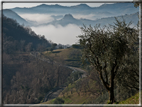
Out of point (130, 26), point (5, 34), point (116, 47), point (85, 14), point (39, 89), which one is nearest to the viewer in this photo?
point (116, 47)

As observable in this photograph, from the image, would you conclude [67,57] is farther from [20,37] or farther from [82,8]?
[20,37]

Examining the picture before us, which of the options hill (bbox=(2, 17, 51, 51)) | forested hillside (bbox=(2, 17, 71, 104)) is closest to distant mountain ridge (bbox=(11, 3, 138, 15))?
forested hillside (bbox=(2, 17, 71, 104))

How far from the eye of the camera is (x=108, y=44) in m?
7.54

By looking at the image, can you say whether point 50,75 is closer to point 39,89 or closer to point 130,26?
point 39,89

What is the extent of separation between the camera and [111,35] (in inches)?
301

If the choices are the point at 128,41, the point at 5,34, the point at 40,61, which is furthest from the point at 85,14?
the point at 5,34

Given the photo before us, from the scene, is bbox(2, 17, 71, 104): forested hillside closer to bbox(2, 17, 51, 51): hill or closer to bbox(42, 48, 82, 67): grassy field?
bbox(2, 17, 51, 51): hill

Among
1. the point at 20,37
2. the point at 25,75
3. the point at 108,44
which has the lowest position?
the point at 25,75

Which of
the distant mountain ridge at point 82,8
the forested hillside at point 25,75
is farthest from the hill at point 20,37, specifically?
the distant mountain ridge at point 82,8

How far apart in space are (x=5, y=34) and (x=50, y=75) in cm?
5656

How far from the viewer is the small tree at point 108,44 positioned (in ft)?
24.6

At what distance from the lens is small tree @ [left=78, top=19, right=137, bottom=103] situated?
7.51m

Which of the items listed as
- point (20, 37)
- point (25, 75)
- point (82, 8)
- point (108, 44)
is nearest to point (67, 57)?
point (25, 75)

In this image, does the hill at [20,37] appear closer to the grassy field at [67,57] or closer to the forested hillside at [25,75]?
the forested hillside at [25,75]
